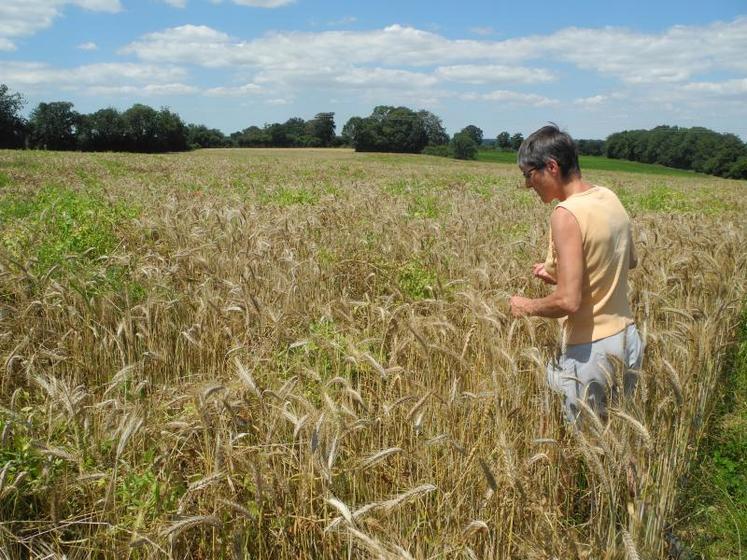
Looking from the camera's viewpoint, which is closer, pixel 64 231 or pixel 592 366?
pixel 592 366

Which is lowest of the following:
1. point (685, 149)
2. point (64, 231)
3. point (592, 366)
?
point (592, 366)

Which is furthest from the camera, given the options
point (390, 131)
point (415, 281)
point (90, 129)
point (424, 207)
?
point (390, 131)

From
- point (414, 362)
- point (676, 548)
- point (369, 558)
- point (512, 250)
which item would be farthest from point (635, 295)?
A: point (369, 558)

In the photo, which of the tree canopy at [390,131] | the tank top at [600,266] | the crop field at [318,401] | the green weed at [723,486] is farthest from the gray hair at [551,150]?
the tree canopy at [390,131]

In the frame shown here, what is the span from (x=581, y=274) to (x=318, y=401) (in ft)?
5.41

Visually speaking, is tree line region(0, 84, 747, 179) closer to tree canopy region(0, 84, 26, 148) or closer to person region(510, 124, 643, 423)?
tree canopy region(0, 84, 26, 148)

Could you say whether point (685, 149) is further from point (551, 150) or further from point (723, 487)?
point (551, 150)

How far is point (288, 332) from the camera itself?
425cm

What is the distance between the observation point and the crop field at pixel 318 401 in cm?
245

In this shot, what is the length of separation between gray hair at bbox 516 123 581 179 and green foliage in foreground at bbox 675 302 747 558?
6.68 ft

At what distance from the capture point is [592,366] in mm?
3365

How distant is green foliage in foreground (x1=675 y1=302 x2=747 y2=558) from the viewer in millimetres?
3357

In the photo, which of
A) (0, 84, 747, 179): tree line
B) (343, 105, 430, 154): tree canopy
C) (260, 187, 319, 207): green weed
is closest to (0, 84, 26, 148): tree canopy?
(0, 84, 747, 179): tree line

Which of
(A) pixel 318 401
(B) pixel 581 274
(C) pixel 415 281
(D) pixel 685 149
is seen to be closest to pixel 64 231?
(C) pixel 415 281
